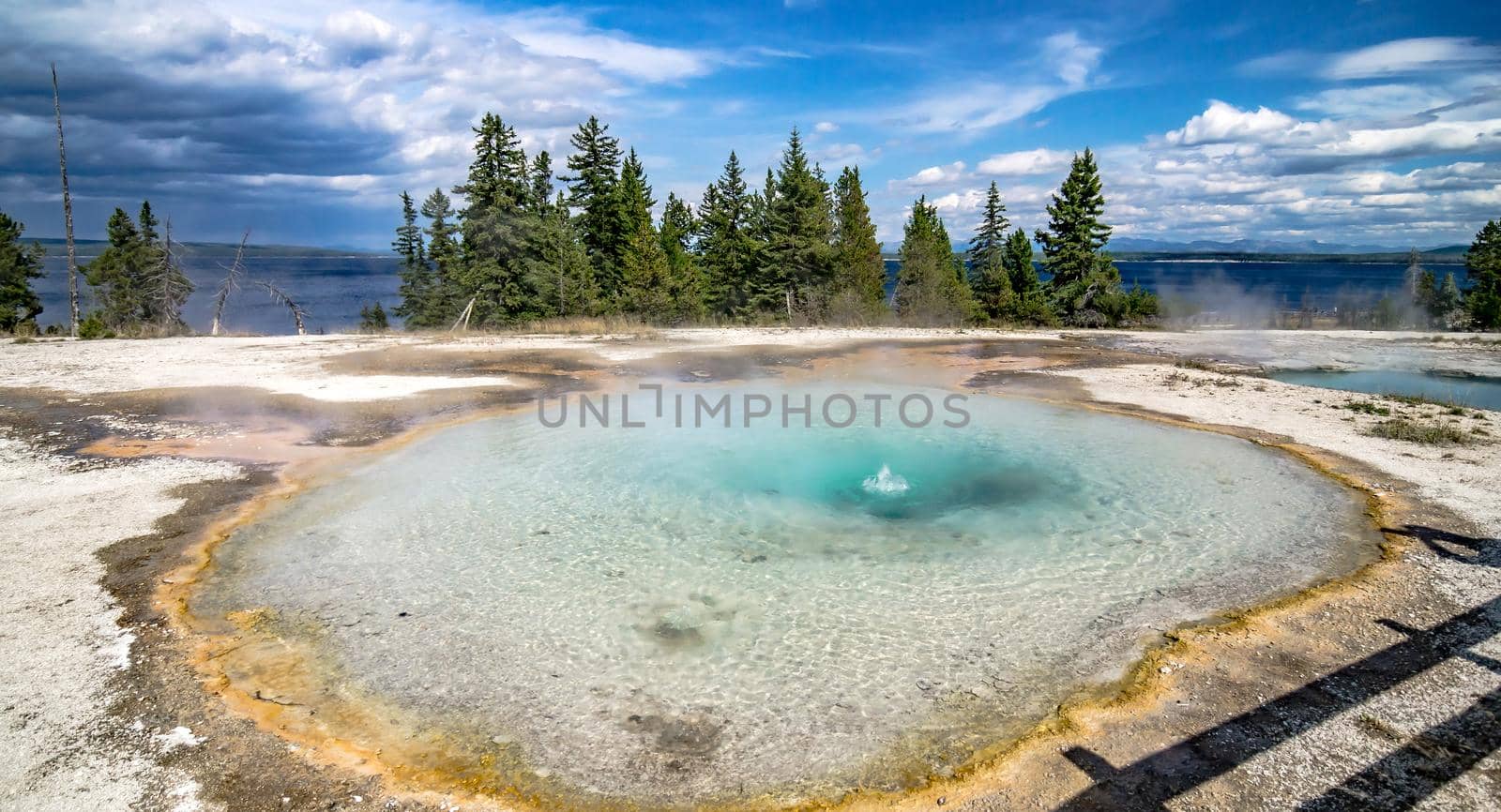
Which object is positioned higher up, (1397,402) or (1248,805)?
(1397,402)

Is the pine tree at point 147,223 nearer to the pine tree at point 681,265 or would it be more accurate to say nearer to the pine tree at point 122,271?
the pine tree at point 122,271

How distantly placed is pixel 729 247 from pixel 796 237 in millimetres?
8166

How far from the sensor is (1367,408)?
11.8 metres

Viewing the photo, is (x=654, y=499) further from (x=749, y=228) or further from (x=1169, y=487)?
(x=749, y=228)

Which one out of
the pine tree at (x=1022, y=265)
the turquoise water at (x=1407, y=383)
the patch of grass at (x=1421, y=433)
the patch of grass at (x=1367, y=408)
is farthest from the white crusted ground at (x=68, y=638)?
the pine tree at (x=1022, y=265)

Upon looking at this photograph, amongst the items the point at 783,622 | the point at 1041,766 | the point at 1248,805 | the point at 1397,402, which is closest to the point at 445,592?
the point at 783,622

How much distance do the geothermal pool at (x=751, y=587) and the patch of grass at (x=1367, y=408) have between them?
10.8 feet

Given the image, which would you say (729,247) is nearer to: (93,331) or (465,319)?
(465,319)

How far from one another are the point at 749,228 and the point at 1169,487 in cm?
3142

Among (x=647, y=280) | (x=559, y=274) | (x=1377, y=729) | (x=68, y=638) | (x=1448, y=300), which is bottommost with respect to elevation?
(x=1377, y=729)

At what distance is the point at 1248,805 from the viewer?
3.41 meters

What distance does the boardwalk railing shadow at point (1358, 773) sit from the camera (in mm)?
3473

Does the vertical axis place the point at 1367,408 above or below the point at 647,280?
below

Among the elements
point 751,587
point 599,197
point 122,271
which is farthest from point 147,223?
point 751,587
